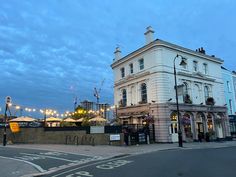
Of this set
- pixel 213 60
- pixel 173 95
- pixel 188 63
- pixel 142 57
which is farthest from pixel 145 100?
pixel 213 60

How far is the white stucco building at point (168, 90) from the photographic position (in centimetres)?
3100

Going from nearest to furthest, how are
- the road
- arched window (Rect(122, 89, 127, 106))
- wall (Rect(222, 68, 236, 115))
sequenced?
the road
arched window (Rect(122, 89, 127, 106))
wall (Rect(222, 68, 236, 115))

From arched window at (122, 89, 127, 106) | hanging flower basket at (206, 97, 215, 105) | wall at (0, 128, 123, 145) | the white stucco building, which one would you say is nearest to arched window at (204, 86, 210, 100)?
the white stucco building

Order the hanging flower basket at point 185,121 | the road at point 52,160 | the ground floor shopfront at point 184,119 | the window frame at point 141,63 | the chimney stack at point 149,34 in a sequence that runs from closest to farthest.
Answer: the road at point 52,160 → the ground floor shopfront at point 184,119 → the hanging flower basket at point 185,121 → the chimney stack at point 149,34 → the window frame at point 141,63

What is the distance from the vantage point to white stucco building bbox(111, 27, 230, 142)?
1220 inches

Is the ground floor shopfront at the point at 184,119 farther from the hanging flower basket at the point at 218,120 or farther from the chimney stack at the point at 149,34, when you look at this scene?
the chimney stack at the point at 149,34

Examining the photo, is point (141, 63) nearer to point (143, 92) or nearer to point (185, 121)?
point (143, 92)

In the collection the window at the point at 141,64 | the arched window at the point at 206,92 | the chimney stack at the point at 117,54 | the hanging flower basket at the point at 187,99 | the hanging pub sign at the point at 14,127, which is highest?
the chimney stack at the point at 117,54

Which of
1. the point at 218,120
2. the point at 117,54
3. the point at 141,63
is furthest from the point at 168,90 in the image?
the point at 117,54

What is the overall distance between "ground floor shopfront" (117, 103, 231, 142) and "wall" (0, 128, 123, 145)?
20.6ft

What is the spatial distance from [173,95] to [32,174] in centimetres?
2371

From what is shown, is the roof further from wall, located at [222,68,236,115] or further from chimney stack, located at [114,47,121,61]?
wall, located at [222,68,236,115]

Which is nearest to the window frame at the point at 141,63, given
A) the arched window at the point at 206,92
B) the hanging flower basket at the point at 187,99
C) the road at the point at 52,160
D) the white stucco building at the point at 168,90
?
the white stucco building at the point at 168,90

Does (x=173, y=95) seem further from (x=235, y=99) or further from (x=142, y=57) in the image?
(x=235, y=99)
